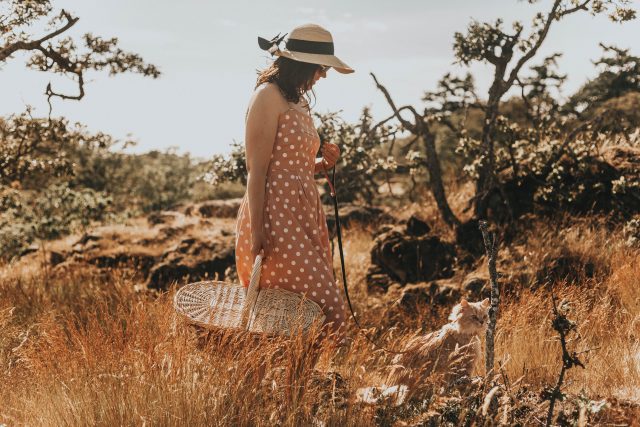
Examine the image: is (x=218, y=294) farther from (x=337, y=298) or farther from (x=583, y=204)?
(x=583, y=204)

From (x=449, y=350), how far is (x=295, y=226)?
1.13m

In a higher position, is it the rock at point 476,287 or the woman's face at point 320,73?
the woman's face at point 320,73

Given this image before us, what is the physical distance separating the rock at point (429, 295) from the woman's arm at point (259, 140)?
2737mm

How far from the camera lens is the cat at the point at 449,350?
3.48 meters

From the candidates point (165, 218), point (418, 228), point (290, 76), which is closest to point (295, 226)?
point (290, 76)

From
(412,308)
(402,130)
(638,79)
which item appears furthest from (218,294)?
(638,79)

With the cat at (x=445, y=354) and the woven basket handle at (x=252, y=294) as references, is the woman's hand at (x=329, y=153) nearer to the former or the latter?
the woven basket handle at (x=252, y=294)

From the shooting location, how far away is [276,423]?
3.04 metres

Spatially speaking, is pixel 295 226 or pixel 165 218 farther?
pixel 165 218

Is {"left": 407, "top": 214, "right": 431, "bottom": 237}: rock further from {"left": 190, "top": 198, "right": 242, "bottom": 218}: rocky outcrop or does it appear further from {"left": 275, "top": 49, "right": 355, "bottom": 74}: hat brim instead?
{"left": 190, "top": 198, "right": 242, "bottom": 218}: rocky outcrop

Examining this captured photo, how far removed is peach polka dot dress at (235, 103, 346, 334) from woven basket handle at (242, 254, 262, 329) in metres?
0.26

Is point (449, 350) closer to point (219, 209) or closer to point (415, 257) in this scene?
point (415, 257)

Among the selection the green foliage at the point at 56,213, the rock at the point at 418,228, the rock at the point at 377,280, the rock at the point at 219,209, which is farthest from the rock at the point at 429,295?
the green foliage at the point at 56,213

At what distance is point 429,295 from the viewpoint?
20.5 ft
